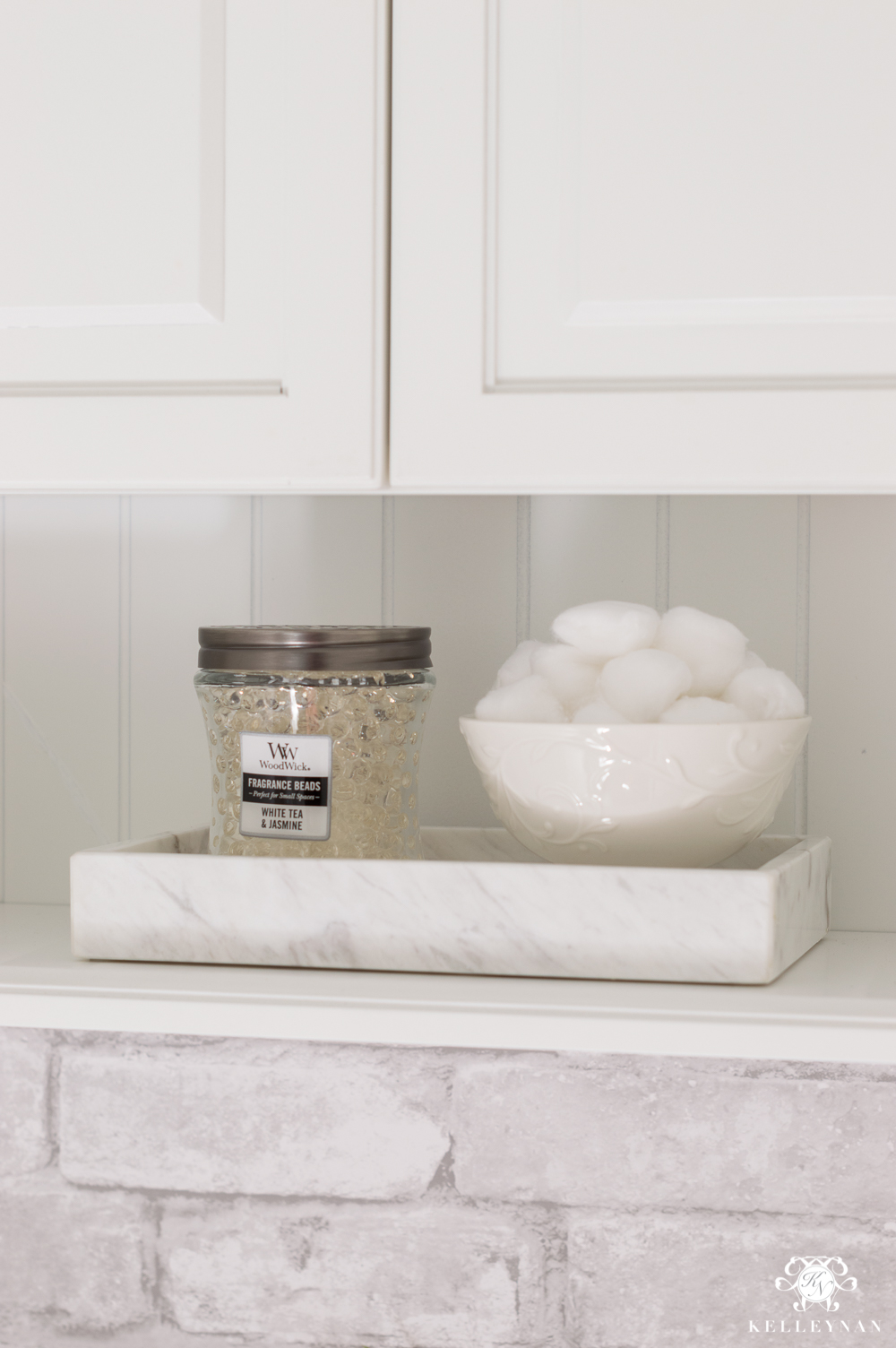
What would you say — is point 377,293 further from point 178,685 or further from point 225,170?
point 178,685

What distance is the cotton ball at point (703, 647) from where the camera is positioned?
0.74 metres

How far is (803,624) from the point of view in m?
0.92

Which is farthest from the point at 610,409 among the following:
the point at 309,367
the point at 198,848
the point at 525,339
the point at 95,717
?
the point at 95,717

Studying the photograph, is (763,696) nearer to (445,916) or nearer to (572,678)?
(572,678)

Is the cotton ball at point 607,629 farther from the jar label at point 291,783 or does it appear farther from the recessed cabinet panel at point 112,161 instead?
the recessed cabinet panel at point 112,161

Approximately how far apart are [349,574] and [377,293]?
33cm

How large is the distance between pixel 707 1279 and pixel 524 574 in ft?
1.85

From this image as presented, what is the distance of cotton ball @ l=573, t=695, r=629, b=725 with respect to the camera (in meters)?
0.71

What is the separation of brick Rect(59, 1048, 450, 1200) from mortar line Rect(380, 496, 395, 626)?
1.18 feet

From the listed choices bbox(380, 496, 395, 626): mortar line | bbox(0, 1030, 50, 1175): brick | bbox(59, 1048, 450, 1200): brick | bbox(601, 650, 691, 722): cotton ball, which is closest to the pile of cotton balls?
bbox(601, 650, 691, 722): cotton ball

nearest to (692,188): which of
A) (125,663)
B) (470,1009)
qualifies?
(470,1009)

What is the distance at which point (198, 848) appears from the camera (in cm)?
87
